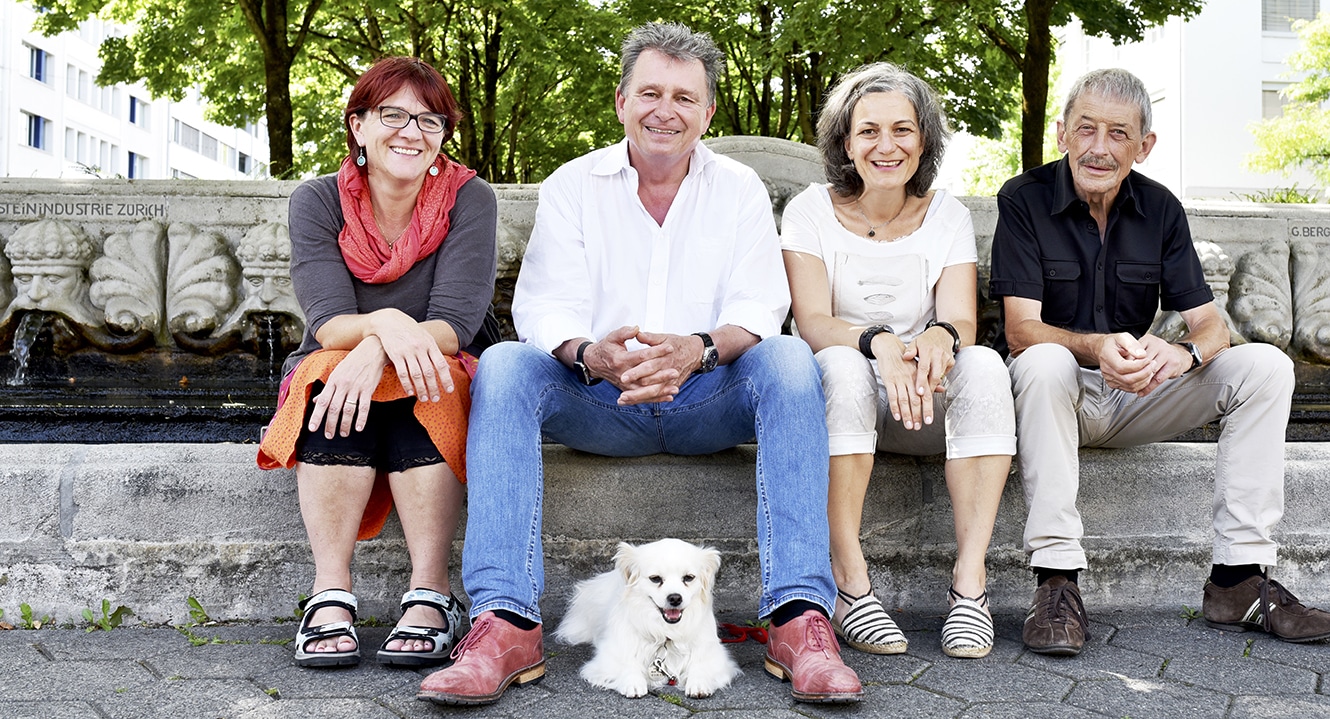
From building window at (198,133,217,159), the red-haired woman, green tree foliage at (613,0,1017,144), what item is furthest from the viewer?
building window at (198,133,217,159)

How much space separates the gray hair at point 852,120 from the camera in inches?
155

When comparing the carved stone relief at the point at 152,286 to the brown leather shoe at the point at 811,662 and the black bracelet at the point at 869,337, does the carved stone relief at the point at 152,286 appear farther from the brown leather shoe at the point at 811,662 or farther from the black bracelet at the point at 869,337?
the brown leather shoe at the point at 811,662

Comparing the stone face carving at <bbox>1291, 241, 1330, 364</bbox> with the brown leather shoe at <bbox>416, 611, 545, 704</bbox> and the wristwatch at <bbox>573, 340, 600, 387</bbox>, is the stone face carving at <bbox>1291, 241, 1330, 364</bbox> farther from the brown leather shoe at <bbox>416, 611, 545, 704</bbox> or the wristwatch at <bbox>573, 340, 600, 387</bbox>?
the brown leather shoe at <bbox>416, 611, 545, 704</bbox>

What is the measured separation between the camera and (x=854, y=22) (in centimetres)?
1301

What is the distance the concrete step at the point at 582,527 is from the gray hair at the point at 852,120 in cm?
97

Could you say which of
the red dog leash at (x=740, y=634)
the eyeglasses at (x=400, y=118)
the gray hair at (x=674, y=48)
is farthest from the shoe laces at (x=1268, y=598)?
the eyeglasses at (x=400, y=118)

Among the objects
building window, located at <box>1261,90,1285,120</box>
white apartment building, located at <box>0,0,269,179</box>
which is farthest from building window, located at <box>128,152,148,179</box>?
building window, located at <box>1261,90,1285,120</box>

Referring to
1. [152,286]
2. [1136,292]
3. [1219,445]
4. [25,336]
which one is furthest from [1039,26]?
[25,336]

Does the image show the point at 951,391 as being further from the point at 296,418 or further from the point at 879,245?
the point at 296,418

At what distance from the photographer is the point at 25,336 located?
235 inches

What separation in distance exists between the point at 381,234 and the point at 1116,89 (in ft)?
8.20

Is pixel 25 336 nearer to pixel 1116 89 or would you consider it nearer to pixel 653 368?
pixel 653 368

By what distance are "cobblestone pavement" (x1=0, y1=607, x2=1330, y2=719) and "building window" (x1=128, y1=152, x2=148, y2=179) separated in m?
58.3

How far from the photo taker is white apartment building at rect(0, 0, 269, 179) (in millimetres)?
41031
